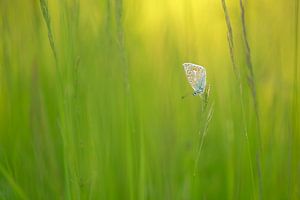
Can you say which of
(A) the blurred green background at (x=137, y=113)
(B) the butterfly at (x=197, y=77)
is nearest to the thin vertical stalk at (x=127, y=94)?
(A) the blurred green background at (x=137, y=113)

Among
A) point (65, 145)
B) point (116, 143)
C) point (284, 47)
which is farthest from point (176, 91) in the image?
point (65, 145)

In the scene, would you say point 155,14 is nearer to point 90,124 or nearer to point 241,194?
point 90,124

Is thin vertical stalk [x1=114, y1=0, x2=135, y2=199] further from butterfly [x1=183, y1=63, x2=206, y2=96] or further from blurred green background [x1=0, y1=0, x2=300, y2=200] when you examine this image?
butterfly [x1=183, y1=63, x2=206, y2=96]

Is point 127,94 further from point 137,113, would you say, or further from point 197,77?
point 137,113

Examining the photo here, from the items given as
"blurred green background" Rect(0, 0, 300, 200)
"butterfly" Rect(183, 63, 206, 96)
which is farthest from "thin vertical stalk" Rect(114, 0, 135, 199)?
"butterfly" Rect(183, 63, 206, 96)

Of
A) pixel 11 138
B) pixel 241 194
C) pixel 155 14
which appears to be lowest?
pixel 241 194

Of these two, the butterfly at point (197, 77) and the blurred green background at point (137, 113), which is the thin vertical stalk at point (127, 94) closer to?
the blurred green background at point (137, 113)
